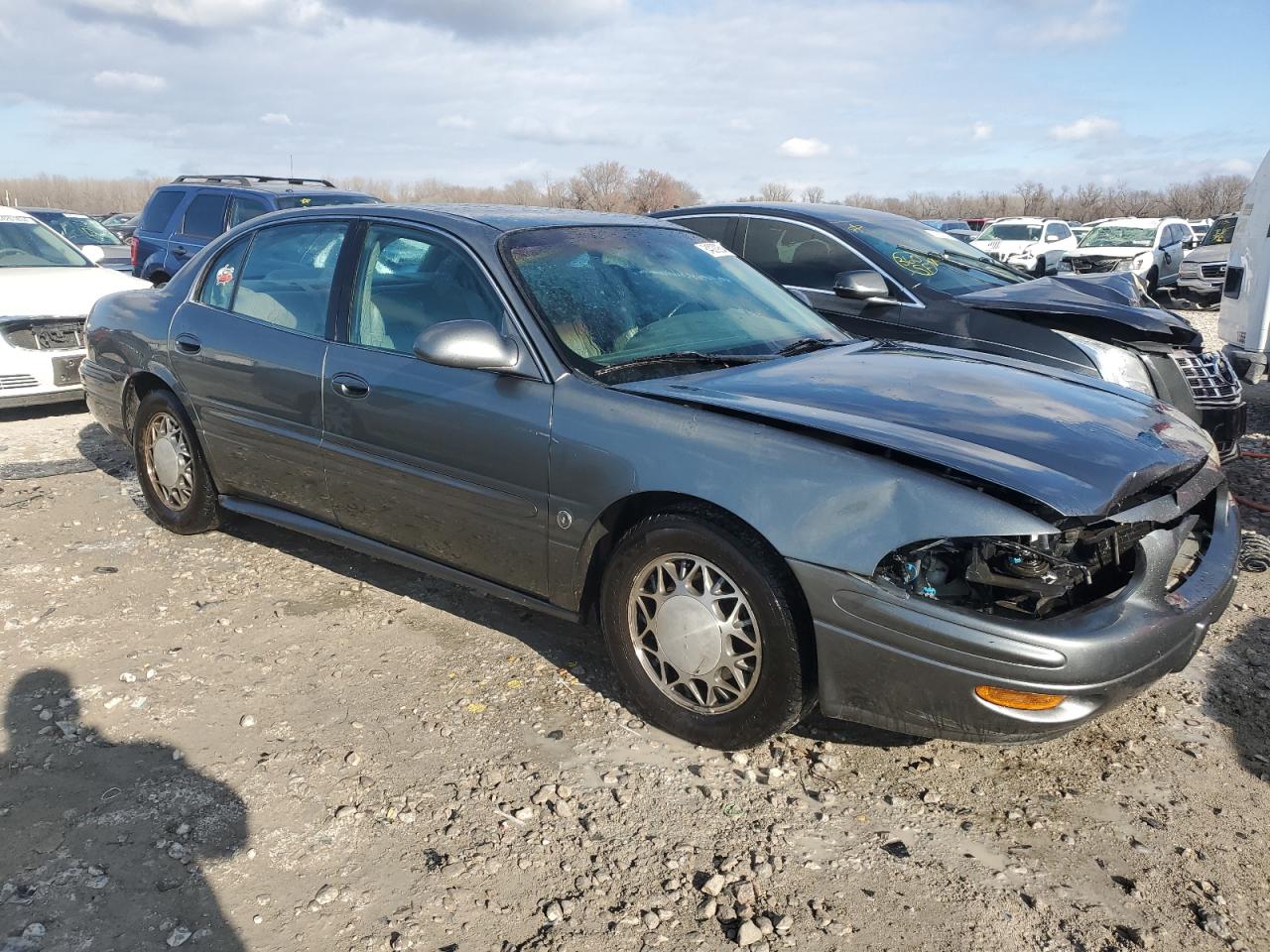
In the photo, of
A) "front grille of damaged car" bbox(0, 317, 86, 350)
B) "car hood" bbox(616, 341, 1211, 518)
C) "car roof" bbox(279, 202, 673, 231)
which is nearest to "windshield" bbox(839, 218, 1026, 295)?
"car roof" bbox(279, 202, 673, 231)

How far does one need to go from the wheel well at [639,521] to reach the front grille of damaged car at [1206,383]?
12.4 ft

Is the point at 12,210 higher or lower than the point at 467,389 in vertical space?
higher

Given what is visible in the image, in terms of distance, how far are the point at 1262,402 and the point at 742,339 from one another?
22.0 ft

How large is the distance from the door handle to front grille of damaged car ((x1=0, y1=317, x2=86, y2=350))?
16.4ft

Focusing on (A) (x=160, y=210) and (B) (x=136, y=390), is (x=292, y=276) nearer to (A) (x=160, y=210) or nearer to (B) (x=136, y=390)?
(B) (x=136, y=390)

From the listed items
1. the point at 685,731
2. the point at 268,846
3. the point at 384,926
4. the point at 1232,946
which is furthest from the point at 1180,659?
the point at 268,846

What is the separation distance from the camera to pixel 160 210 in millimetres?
12156

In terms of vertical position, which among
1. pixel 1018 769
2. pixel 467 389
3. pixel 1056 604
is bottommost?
pixel 1018 769

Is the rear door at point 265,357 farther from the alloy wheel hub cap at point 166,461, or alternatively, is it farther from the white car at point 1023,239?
the white car at point 1023,239

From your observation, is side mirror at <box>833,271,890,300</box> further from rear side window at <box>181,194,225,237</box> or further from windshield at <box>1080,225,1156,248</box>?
windshield at <box>1080,225,1156,248</box>

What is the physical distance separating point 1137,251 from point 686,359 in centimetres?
1941

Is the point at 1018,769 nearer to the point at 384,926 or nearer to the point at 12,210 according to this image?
the point at 384,926

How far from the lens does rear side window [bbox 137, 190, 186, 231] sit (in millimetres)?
12016

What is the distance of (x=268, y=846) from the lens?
273cm
